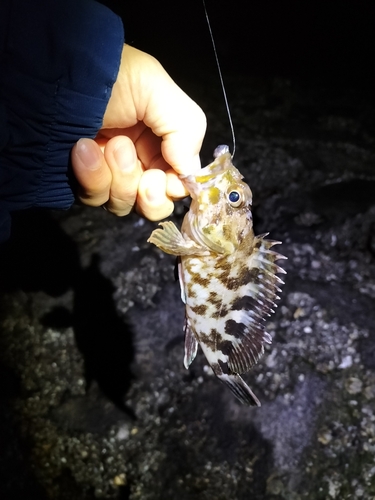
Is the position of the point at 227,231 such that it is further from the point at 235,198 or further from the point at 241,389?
the point at 241,389

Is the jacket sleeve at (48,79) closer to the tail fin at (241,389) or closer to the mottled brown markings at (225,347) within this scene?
the mottled brown markings at (225,347)

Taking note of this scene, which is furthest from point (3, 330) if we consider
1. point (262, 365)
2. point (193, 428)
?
point (262, 365)

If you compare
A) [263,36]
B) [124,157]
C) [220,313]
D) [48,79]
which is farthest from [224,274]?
[263,36]

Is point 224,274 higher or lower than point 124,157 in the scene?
lower

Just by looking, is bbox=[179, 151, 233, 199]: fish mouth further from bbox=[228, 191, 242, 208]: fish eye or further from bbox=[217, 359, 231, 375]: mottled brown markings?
bbox=[217, 359, 231, 375]: mottled brown markings

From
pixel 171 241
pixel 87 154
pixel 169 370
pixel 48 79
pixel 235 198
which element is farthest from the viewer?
pixel 169 370

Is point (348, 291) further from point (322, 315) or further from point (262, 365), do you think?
point (262, 365)

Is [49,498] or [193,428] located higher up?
Answer: [193,428]
